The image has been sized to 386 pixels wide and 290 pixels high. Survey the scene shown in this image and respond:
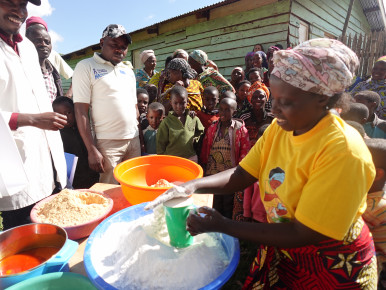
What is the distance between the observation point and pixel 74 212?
139 cm

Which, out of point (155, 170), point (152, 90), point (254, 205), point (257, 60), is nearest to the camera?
→ point (155, 170)

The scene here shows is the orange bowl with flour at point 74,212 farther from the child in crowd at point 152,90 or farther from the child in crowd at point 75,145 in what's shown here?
the child in crowd at point 152,90

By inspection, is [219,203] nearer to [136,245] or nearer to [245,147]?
[245,147]

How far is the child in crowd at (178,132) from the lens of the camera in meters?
2.94

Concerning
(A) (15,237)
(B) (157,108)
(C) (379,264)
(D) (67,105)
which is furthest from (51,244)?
(B) (157,108)

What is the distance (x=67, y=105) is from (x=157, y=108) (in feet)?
3.73

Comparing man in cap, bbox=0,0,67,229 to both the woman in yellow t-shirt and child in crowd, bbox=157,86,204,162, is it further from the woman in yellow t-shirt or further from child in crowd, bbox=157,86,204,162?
child in crowd, bbox=157,86,204,162

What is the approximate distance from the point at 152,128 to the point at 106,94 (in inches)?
43.3

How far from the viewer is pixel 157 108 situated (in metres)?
3.40

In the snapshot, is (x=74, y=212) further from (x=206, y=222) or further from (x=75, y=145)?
(x=75, y=145)

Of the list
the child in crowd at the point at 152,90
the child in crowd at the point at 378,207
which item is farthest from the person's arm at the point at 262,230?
the child in crowd at the point at 152,90

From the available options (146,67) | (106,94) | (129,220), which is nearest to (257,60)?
(146,67)

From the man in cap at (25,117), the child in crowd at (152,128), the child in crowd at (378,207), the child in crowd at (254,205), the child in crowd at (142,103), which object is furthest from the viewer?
the child in crowd at (142,103)

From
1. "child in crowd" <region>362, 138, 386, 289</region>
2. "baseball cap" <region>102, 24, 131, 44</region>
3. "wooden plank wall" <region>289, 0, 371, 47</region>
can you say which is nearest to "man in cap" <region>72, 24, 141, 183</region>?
"baseball cap" <region>102, 24, 131, 44</region>
